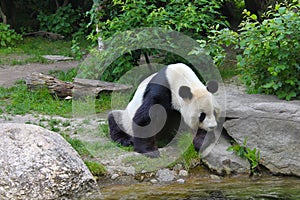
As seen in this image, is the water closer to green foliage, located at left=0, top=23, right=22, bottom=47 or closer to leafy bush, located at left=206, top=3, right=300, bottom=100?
leafy bush, located at left=206, top=3, right=300, bottom=100

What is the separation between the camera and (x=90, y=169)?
6637 mm

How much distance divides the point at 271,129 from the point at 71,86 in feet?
13.2

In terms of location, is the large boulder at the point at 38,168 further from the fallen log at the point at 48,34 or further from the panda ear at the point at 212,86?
the fallen log at the point at 48,34

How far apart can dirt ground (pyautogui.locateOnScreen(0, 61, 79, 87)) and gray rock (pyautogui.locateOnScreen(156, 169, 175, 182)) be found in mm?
5369

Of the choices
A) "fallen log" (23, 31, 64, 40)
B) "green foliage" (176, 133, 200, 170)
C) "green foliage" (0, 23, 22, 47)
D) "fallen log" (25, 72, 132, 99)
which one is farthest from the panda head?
"fallen log" (23, 31, 64, 40)

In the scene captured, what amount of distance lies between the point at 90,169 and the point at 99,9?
484 centimetres

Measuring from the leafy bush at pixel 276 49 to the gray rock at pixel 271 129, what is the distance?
416mm

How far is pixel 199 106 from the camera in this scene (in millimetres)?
7035

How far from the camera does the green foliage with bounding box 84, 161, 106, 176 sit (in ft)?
21.8

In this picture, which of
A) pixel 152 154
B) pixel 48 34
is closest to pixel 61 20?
pixel 48 34

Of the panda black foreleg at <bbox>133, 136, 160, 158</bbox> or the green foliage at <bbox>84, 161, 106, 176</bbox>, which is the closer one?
the green foliage at <bbox>84, 161, 106, 176</bbox>

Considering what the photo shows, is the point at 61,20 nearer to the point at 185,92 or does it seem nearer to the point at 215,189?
the point at 185,92

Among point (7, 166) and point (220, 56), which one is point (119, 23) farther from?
point (7, 166)

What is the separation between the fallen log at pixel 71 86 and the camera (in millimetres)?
9438
